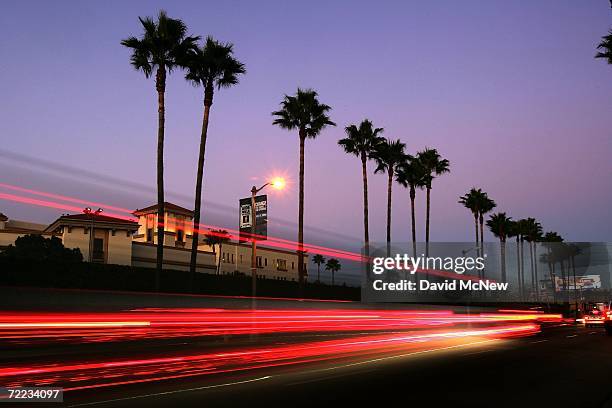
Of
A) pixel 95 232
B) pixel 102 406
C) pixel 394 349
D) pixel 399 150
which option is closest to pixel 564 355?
pixel 394 349

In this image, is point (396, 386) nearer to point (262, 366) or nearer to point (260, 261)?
point (262, 366)

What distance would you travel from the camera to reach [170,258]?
76.8 meters

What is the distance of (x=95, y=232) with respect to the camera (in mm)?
67938

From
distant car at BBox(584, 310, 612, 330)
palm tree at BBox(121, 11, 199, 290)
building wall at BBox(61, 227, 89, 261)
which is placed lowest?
distant car at BBox(584, 310, 612, 330)

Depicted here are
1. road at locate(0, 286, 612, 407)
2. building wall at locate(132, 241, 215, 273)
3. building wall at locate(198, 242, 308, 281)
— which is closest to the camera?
road at locate(0, 286, 612, 407)

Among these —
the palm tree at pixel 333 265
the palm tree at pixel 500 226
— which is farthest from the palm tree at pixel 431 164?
the palm tree at pixel 333 265

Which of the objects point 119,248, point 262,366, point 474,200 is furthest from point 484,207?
point 262,366

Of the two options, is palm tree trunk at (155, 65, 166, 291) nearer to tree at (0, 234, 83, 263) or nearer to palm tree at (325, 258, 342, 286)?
tree at (0, 234, 83, 263)

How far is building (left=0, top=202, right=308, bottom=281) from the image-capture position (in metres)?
67.1

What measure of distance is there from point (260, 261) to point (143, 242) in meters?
32.7

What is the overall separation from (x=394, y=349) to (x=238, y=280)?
1369 inches

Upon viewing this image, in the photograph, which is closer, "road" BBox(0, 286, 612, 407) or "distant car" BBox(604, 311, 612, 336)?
"road" BBox(0, 286, 612, 407)

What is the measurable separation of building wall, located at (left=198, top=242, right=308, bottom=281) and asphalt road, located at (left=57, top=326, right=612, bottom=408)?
8068cm

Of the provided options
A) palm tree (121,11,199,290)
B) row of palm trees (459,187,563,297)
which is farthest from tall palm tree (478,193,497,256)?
palm tree (121,11,199,290)
